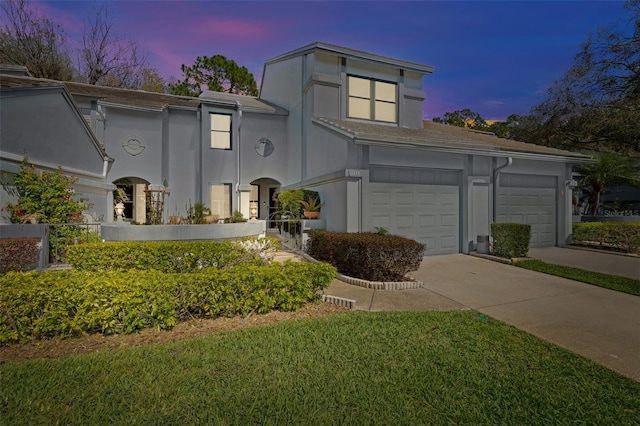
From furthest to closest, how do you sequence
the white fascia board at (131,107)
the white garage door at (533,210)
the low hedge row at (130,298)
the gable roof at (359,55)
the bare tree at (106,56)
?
the bare tree at (106,56)
the white fascia board at (131,107)
the gable roof at (359,55)
the white garage door at (533,210)
the low hedge row at (130,298)

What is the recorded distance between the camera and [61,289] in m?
3.77

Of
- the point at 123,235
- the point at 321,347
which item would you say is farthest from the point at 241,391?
the point at 123,235

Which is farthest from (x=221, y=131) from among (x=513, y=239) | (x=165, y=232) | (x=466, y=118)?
(x=466, y=118)

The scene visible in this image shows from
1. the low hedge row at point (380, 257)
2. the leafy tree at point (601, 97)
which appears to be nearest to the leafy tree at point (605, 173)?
the leafy tree at point (601, 97)

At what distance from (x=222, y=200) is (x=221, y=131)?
3.29 metres

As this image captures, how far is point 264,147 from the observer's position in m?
15.4

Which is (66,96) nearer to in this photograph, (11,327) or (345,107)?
(11,327)

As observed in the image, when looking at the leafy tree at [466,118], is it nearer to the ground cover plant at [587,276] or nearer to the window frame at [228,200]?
the window frame at [228,200]

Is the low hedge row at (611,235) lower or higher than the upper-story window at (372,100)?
lower

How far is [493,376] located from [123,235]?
7.34 meters

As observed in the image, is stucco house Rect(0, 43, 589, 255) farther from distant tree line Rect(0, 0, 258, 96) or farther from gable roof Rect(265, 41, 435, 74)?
distant tree line Rect(0, 0, 258, 96)

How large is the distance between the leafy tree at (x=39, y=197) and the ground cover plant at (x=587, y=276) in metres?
12.2

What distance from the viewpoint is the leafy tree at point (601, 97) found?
20031mm

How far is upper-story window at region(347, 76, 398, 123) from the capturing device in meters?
13.0
